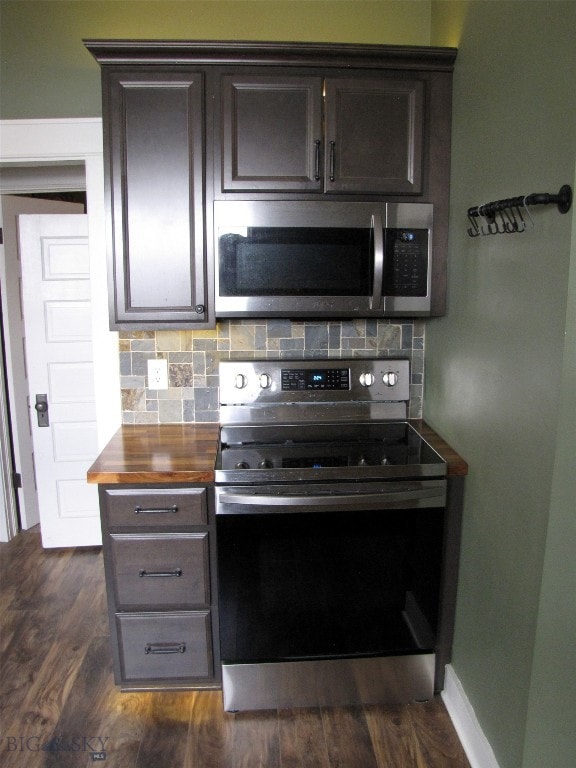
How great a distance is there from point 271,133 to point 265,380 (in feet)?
3.01

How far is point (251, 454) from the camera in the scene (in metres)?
2.09

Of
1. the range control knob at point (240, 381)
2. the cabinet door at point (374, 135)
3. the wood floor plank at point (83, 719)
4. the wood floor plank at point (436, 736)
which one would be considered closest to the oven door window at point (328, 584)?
the wood floor plank at point (436, 736)

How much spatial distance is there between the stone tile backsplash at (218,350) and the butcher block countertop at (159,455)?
0.09 metres

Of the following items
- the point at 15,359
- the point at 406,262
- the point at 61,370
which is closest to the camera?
the point at 406,262

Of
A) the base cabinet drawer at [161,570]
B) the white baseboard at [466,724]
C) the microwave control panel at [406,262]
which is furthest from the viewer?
the microwave control panel at [406,262]

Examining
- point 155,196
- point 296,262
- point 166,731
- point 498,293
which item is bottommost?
point 166,731

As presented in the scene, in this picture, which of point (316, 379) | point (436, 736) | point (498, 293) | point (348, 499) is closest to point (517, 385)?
point (498, 293)

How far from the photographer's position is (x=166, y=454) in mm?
2066

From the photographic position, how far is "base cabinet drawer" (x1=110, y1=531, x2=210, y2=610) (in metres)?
1.96

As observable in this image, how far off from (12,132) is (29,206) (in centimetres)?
89

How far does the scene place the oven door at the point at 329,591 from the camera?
1890 mm

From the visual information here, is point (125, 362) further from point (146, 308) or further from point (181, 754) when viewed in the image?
point (181, 754)

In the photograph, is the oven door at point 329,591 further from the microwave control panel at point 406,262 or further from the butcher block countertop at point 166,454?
the microwave control panel at point 406,262

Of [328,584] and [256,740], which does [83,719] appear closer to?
[256,740]
